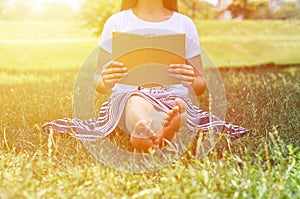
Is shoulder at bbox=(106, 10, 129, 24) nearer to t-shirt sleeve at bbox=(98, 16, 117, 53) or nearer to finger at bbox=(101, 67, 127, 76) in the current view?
t-shirt sleeve at bbox=(98, 16, 117, 53)

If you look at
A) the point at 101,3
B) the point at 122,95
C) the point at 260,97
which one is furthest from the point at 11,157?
the point at 101,3

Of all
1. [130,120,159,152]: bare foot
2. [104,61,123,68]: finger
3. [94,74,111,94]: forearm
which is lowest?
[130,120,159,152]: bare foot

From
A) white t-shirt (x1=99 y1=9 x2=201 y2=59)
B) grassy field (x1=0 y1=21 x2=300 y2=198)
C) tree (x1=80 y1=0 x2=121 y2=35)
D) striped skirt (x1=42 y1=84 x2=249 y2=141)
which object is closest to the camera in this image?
grassy field (x1=0 y1=21 x2=300 y2=198)

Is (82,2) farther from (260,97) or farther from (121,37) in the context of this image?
(121,37)

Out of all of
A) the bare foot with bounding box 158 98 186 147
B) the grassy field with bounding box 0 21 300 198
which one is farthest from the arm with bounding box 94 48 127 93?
the bare foot with bounding box 158 98 186 147

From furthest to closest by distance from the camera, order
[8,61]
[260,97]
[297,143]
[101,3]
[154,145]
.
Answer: [8,61]
[101,3]
[260,97]
[297,143]
[154,145]

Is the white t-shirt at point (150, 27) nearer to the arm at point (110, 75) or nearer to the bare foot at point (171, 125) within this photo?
the arm at point (110, 75)

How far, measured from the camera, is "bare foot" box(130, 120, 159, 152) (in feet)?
12.1

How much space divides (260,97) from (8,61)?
851 cm

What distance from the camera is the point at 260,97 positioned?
6.07 meters

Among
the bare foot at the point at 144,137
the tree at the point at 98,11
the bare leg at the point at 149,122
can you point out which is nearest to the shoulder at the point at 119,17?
the bare leg at the point at 149,122

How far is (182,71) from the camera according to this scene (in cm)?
425

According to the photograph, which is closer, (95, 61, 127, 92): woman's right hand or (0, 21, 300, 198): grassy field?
(0, 21, 300, 198): grassy field

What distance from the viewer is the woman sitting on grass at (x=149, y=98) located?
385 centimetres
